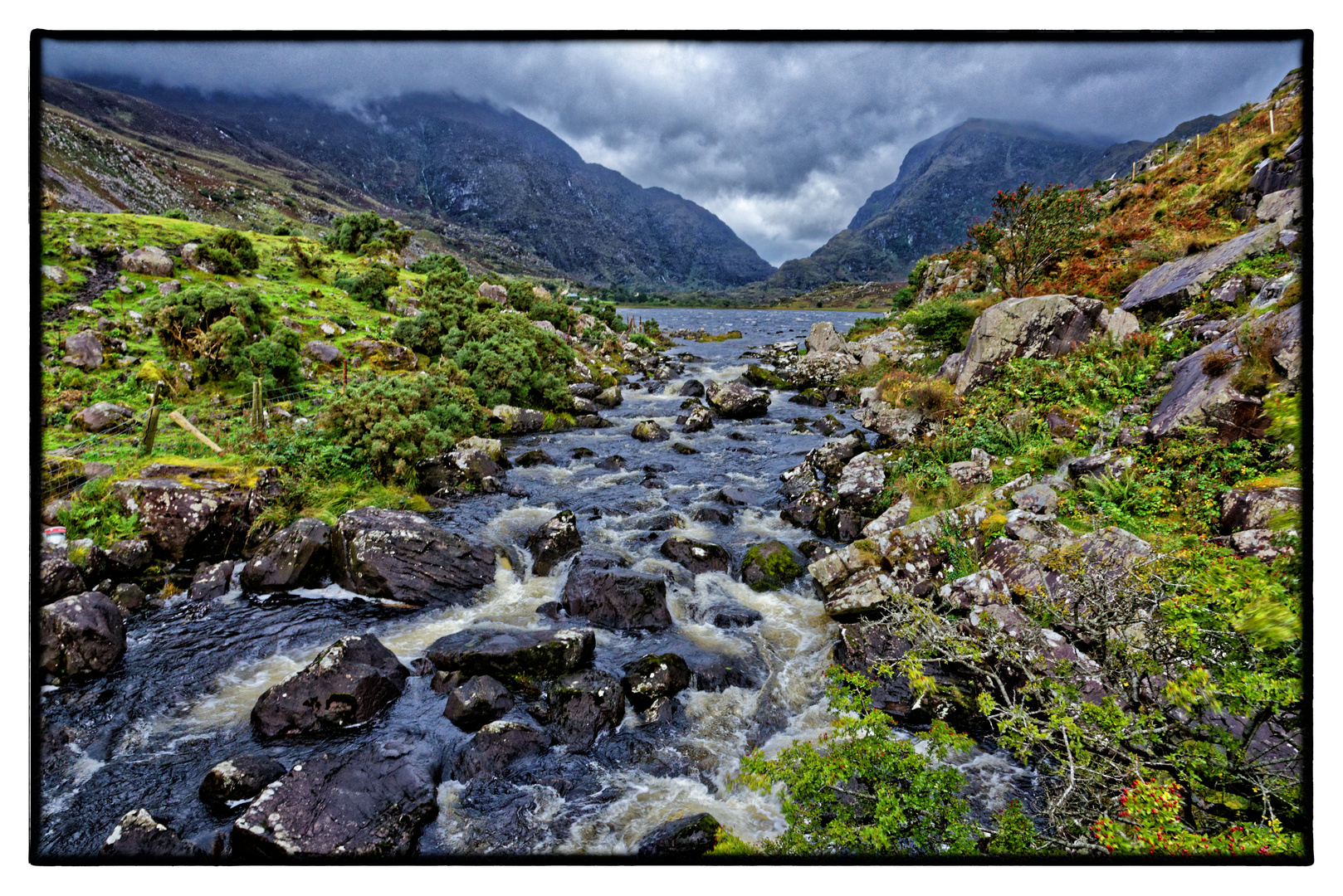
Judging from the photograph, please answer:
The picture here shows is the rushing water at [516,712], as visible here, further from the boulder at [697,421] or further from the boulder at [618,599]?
the boulder at [697,421]

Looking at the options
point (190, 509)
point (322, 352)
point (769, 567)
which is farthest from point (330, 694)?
point (322, 352)

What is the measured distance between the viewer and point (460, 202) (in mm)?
195875

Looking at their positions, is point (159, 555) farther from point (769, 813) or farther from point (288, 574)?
point (769, 813)

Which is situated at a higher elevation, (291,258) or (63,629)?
(291,258)

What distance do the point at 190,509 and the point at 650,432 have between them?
45.9ft

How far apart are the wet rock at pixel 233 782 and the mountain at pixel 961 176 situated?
1080 cm

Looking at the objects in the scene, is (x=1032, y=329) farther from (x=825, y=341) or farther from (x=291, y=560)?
(x=825, y=341)

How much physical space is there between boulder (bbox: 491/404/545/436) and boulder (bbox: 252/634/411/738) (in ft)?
45.6

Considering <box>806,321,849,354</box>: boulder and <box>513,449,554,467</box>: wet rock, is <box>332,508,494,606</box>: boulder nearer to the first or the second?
<box>513,449,554,467</box>: wet rock

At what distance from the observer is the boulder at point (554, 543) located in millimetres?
11109

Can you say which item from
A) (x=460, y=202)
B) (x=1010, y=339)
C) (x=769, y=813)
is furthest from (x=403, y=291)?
(x=460, y=202)

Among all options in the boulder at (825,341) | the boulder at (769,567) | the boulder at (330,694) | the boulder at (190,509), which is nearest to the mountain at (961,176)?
the boulder at (825,341)

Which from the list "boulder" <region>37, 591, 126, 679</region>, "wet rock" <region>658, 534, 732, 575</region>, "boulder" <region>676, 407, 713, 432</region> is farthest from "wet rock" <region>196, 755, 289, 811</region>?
"boulder" <region>676, 407, 713, 432</region>

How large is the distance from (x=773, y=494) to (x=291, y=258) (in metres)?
31.3
